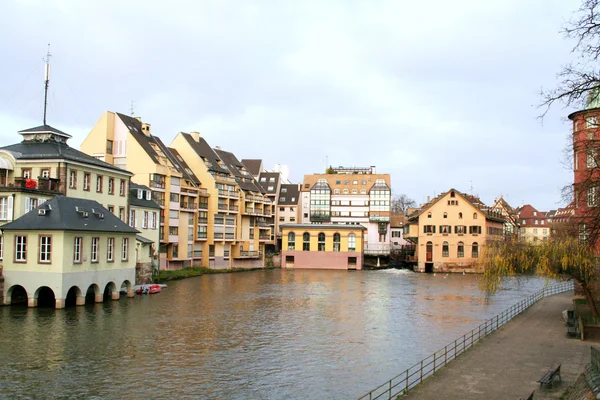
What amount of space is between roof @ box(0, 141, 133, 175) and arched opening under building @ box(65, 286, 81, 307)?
33.3 ft

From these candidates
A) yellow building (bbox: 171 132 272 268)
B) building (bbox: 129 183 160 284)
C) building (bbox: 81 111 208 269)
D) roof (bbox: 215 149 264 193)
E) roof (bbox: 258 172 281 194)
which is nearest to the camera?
building (bbox: 129 183 160 284)

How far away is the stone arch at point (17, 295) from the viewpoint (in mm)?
39281

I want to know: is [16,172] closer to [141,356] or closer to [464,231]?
[141,356]

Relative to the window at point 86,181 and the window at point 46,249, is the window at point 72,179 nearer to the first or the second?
the window at point 86,181

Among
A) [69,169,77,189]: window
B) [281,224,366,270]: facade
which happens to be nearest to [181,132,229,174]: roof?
[281,224,366,270]: facade

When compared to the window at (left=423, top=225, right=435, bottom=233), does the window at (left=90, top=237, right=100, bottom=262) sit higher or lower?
lower

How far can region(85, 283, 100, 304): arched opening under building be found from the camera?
1631 inches

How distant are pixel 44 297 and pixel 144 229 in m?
15.1

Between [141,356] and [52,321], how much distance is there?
10378 millimetres

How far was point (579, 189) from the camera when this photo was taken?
58.0 ft

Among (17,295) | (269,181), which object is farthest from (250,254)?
(17,295)

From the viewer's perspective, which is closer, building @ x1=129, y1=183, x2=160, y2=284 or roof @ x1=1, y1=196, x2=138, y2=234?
roof @ x1=1, y1=196, x2=138, y2=234

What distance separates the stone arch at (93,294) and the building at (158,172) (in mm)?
21372

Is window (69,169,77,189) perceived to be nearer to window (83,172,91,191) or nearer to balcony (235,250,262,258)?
window (83,172,91,191)
